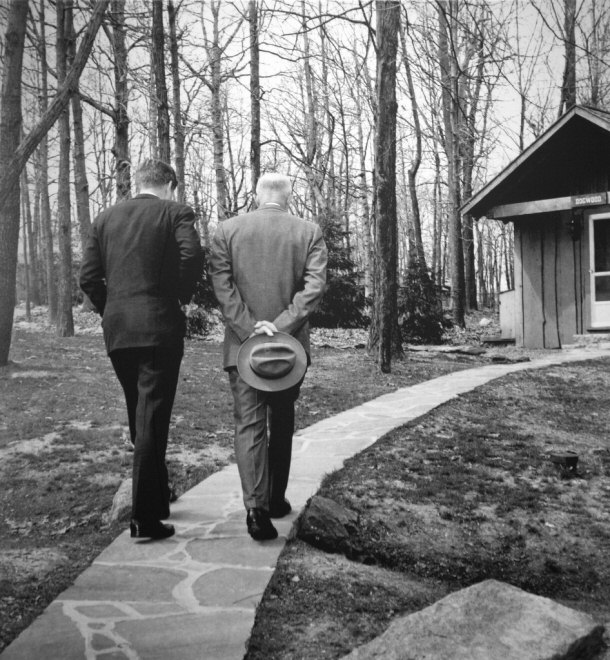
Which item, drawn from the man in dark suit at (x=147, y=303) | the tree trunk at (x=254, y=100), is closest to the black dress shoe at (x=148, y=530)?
the man in dark suit at (x=147, y=303)

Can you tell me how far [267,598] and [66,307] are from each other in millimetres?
18247

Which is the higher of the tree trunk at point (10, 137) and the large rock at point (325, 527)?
the tree trunk at point (10, 137)

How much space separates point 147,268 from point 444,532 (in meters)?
2.74

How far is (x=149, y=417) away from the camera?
4.05 metres

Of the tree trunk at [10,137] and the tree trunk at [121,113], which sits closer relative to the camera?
the tree trunk at [10,137]

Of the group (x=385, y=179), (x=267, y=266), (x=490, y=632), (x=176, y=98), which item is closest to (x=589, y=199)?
(x=385, y=179)

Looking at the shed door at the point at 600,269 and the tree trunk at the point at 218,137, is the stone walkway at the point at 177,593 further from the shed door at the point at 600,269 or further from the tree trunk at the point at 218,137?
the tree trunk at the point at 218,137

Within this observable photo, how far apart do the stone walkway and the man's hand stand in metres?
1.21

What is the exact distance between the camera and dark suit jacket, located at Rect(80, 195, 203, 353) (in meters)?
4.06

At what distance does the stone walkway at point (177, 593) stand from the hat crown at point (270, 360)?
0.99 metres

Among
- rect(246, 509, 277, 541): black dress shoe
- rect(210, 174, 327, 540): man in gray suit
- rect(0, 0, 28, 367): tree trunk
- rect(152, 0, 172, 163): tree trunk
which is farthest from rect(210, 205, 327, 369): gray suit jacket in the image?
rect(152, 0, 172, 163): tree trunk

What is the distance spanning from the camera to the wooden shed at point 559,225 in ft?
49.9

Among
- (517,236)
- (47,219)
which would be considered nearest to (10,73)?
(517,236)

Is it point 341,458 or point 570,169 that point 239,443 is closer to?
point 341,458
